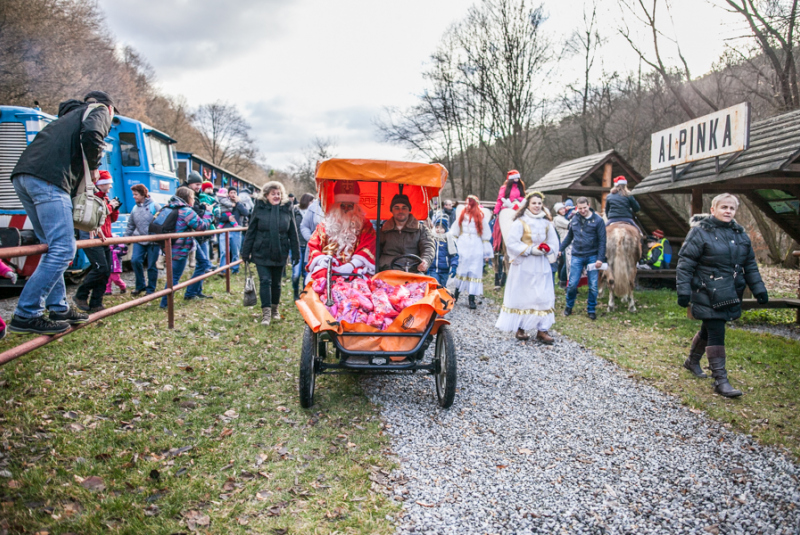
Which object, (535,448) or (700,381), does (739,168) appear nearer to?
(700,381)

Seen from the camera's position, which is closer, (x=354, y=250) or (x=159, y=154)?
(x=354, y=250)

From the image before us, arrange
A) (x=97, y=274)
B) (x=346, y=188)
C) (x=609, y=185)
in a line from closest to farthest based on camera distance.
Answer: (x=346, y=188) → (x=97, y=274) → (x=609, y=185)

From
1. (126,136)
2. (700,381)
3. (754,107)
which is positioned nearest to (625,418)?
(700,381)

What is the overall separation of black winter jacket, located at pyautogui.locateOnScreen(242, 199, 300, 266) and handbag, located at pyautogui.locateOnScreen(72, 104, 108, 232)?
3433 millimetres

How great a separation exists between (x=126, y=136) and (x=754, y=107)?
20301 mm

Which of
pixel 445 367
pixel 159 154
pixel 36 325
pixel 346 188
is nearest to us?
pixel 36 325

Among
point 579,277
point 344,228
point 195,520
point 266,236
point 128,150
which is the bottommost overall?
point 195,520

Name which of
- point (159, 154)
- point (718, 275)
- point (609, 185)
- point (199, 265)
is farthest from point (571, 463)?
point (159, 154)

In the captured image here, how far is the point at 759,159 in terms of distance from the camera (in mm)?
7020

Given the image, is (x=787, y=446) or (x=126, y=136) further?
(x=126, y=136)

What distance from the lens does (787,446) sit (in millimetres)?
3900

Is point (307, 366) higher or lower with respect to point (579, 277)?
lower

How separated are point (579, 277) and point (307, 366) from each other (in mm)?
6466

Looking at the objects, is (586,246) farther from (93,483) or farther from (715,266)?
(93,483)
